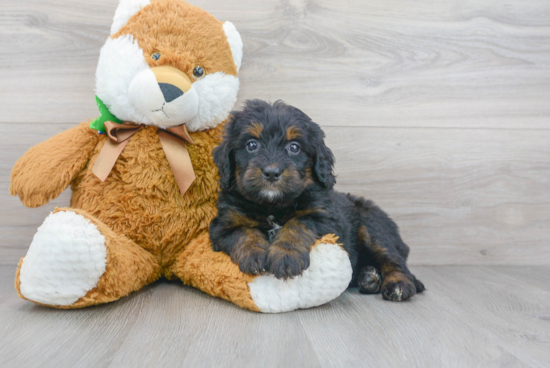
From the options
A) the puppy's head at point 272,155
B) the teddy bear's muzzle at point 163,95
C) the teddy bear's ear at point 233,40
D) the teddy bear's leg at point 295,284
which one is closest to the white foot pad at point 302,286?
the teddy bear's leg at point 295,284

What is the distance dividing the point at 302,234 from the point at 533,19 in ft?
7.65

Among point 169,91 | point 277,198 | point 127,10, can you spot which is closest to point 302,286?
point 277,198

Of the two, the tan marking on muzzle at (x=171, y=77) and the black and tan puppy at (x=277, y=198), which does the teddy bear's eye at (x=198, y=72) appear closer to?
the tan marking on muzzle at (x=171, y=77)

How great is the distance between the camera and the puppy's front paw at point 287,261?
5.52ft

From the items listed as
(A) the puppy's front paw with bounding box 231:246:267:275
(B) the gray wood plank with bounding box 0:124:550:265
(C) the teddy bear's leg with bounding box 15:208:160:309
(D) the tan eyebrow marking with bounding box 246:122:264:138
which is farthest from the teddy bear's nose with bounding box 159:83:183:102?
(B) the gray wood plank with bounding box 0:124:550:265

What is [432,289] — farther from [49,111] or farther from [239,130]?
[49,111]

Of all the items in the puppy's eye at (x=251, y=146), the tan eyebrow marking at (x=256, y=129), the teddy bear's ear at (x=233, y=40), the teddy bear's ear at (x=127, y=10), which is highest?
the teddy bear's ear at (x=127, y=10)

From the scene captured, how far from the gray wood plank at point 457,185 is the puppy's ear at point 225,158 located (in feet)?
3.04

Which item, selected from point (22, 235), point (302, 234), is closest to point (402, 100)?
point (302, 234)

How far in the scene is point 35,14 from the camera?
8.35 ft

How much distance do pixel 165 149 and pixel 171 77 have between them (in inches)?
13.9

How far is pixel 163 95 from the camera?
1902mm

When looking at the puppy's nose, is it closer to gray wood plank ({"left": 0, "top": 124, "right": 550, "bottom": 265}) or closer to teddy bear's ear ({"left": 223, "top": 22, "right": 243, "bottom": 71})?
teddy bear's ear ({"left": 223, "top": 22, "right": 243, "bottom": 71})

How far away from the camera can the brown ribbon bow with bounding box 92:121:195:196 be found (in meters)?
2.00
